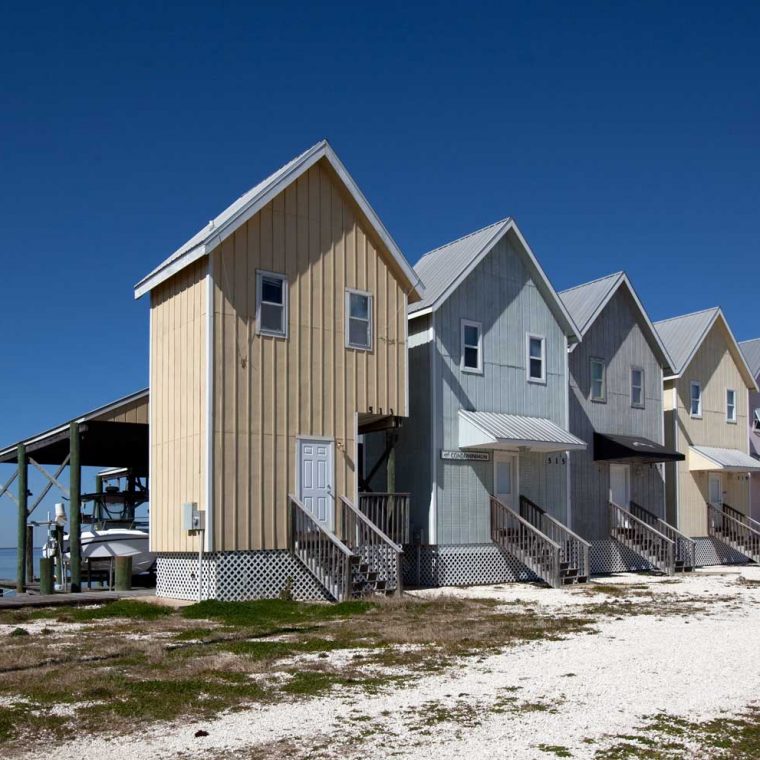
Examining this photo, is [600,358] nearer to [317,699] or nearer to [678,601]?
[678,601]

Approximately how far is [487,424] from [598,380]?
7.66 m

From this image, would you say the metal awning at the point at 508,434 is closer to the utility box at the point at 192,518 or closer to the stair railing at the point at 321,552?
the stair railing at the point at 321,552

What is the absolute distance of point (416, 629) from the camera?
586 inches

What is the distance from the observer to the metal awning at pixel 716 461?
33719 millimetres

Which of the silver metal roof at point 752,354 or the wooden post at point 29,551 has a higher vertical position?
the silver metal roof at point 752,354

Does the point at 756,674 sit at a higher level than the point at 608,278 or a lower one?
lower

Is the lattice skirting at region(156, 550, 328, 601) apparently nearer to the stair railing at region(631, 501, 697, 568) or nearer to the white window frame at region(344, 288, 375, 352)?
the white window frame at region(344, 288, 375, 352)

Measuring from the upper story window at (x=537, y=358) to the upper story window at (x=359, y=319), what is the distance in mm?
6102

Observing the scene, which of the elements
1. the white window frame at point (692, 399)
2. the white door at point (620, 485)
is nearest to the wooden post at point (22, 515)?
the white door at point (620, 485)

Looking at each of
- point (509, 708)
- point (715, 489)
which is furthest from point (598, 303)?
point (509, 708)

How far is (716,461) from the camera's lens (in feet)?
111

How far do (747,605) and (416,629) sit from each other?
7535mm

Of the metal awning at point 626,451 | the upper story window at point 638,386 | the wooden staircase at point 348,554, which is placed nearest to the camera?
the wooden staircase at point 348,554

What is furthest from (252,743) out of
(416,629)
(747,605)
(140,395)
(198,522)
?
(140,395)
